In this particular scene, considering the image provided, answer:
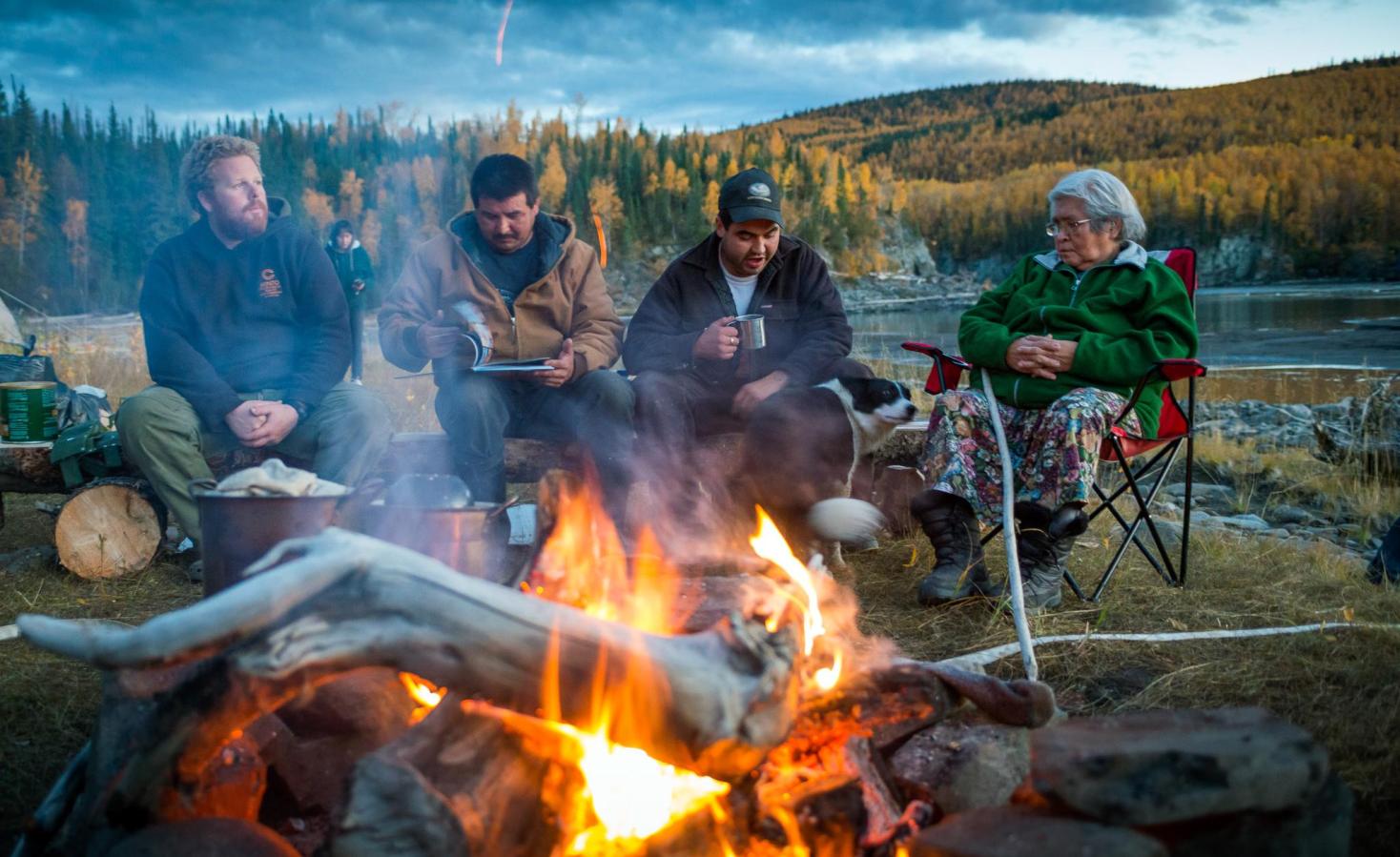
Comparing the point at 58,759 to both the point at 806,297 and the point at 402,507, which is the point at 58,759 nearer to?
the point at 402,507

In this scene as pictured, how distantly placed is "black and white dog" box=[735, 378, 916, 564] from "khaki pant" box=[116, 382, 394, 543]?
1574mm

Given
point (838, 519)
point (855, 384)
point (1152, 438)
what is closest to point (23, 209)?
point (855, 384)

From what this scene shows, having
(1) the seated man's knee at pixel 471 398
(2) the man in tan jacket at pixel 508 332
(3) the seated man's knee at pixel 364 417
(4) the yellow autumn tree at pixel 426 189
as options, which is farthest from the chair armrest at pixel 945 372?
(4) the yellow autumn tree at pixel 426 189

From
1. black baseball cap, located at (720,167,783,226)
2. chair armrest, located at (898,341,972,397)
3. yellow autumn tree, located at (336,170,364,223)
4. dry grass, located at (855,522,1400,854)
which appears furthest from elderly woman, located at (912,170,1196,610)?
yellow autumn tree, located at (336,170,364,223)

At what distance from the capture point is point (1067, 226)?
3.56 m

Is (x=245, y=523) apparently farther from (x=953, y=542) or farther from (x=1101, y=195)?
(x=1101, y=195)

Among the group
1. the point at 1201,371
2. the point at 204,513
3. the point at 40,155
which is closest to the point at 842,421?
the point at 1201,371

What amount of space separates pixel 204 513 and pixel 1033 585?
2655 mm

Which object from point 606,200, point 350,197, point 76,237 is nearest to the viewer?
point 76,237

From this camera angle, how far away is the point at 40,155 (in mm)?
60094

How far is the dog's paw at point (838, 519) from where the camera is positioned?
3.58m

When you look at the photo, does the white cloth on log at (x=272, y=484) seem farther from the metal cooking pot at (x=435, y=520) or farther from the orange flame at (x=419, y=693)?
the orange flame at (x=419, y=693)

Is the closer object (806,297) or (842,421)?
(842,421)

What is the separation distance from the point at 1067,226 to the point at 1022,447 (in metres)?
0.87
